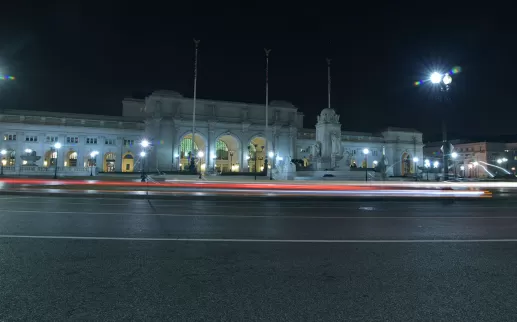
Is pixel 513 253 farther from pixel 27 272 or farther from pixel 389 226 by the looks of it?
pixel 27 272

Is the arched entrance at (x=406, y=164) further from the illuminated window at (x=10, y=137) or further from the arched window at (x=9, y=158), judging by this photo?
the illuminated window at (x=10, y=137)

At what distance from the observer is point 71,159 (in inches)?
3324

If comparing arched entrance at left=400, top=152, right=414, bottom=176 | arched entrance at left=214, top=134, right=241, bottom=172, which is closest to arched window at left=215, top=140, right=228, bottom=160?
arched entrance at left=214, top=134, right=241, bottom=172

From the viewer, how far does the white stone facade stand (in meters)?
80.6

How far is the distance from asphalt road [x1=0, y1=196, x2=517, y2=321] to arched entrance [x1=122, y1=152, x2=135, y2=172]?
84.6 m

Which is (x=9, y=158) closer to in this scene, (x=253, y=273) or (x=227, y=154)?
(x=227, y=154)

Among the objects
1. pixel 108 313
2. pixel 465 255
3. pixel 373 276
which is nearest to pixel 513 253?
pixel 465 255

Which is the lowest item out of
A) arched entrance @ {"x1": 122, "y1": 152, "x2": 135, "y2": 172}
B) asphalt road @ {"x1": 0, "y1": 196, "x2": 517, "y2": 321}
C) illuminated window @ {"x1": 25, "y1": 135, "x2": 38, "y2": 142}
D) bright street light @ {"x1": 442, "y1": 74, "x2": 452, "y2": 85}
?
asphalt road @ {"x1": 0, "y1": 196, "x2": 517, "y2": 321}

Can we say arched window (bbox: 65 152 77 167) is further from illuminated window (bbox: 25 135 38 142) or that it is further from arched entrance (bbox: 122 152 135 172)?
arched entrance (bbox: 122 152 135 172)

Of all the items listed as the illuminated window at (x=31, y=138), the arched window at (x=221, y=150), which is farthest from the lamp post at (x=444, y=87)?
the illuminated window at (x=31, y=138)

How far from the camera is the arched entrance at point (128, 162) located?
8850 centimetres

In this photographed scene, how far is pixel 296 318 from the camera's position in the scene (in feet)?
10.9

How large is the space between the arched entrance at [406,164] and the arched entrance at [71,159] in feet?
326

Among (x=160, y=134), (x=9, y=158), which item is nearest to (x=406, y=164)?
(x=160, y=134)
